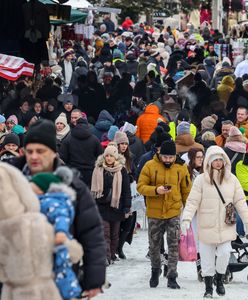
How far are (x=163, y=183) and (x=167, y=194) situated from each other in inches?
4.4

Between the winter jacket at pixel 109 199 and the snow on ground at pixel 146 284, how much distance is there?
57 cm

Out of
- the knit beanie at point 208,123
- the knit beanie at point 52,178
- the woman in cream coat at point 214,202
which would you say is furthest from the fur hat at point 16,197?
the knit beanie at point 208,123

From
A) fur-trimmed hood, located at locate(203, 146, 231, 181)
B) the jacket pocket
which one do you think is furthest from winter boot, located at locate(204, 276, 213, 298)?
fur-trimmed hood, located at locate(203, 146, 231, 181)

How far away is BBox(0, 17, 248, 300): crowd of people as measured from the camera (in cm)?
631

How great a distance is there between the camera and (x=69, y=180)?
6465 mm

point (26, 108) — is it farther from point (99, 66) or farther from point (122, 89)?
point (99, 66)

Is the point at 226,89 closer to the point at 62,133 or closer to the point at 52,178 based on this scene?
the point at 62,133

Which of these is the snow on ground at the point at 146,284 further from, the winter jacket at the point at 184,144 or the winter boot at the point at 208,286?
the winter jacket at the point at 184,144

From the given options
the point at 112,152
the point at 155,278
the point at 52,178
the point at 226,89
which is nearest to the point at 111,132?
the point at 112,152

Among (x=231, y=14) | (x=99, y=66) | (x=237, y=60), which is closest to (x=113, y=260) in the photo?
(x=99, y=66)

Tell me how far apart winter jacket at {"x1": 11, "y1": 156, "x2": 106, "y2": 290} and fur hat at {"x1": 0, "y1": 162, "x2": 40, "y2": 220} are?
370 mm

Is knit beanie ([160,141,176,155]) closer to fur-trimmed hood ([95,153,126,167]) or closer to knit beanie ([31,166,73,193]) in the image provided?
fur-trimmed hood ([95,153,126,167])

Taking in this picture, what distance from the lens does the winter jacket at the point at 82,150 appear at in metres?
13.9

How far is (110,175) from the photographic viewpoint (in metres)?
13.0
